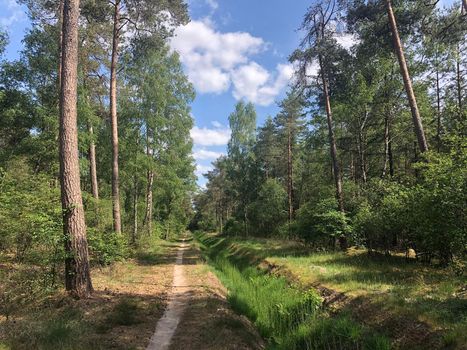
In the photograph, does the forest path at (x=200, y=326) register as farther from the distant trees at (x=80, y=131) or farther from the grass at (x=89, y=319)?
the distant trees at (x=80, y=131)

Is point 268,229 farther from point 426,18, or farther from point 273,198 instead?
point 426,18

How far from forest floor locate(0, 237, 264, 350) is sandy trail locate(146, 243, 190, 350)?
0.12 meters

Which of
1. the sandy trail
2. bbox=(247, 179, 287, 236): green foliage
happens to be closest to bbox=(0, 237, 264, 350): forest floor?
the sandy trail

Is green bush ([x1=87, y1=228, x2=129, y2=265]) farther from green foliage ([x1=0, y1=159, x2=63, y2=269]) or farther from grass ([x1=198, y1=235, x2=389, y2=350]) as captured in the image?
grass ([x1=198, y1=235, x2=389, y2=350])

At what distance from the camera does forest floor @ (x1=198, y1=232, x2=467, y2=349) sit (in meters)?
6.30

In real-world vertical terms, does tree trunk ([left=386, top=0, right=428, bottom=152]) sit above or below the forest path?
above

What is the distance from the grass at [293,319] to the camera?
279 inches

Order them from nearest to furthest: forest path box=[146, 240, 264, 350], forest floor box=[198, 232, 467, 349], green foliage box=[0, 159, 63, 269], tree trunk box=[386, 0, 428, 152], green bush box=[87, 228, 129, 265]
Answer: forest floor box=[198, 232, 467, 349] → forest path box=[146, 240, 264, 350] → green foliage box=[0, 159, 63, 269] → green bush box=[87, 228, 129, 265] → tree trunk box=[386, 0, 428, 152]

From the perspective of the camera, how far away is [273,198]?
3378cm

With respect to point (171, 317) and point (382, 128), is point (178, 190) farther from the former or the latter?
point (171, 317)

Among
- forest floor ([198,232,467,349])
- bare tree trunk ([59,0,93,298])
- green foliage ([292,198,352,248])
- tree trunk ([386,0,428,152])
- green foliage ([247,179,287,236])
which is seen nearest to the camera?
forest floor ([198,232,467,349])

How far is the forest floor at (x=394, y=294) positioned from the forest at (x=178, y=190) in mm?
45

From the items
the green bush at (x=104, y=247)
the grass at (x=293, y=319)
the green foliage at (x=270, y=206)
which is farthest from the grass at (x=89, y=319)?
the green foliage at (x=270, y=206)

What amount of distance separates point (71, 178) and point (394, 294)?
863 centimetres
